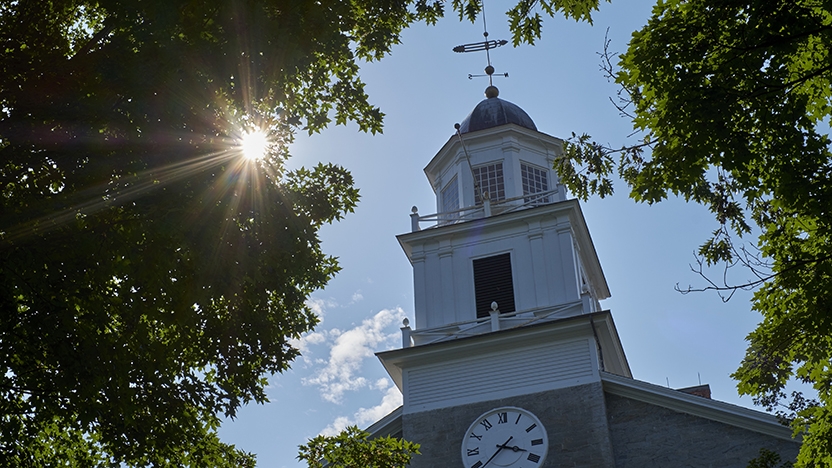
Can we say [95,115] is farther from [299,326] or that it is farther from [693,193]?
[693,193]

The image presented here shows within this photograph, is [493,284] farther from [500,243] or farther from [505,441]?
[505,441]

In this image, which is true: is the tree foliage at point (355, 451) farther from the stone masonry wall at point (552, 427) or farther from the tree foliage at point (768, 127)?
the stone masonry wall at point (552, 427)

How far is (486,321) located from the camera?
2327 cm

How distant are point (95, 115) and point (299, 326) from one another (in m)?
3.55

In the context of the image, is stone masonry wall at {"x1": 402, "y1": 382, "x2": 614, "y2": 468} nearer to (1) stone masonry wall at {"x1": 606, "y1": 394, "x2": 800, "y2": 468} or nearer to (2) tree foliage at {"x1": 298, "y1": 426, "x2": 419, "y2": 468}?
(1) stone masonry wall at {"x1": 606, "y1": 394, "x2": 800, "y2": 468}

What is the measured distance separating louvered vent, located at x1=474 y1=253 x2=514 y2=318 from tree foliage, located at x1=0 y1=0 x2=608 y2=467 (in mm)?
13406

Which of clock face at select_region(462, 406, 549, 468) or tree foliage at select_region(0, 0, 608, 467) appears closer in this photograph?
tree foliage at select_region(0, 0, 608, 467)

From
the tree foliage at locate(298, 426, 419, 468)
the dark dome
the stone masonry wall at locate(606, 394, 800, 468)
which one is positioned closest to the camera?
the tree foliage at locate(298, 426, 419, 468)

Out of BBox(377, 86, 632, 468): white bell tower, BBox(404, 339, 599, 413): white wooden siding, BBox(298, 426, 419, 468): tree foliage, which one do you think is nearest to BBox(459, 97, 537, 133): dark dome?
BBox(377, 86, 632, 468): white bell tower

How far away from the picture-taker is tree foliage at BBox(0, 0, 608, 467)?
9078mm

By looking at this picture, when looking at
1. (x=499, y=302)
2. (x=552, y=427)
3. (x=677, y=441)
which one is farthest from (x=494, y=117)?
(x=677, y=441)

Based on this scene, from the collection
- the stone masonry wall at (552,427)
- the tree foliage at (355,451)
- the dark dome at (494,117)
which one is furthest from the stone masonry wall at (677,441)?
the dark dome at (494,117)

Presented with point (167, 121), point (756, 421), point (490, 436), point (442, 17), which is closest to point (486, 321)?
point (490, 436)

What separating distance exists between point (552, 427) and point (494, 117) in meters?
11.3
